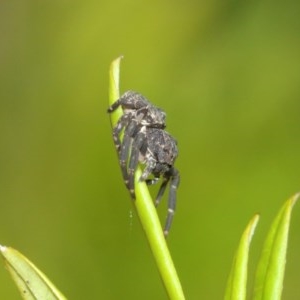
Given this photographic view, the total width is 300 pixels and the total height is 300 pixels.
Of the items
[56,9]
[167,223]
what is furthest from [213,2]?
[167,223]

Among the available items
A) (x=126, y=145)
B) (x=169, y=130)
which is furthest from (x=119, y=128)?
(x=169, y=130)

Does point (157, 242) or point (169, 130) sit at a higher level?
point (169, 130)

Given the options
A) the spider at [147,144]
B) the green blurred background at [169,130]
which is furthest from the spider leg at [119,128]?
the green blurred background at [169,130]

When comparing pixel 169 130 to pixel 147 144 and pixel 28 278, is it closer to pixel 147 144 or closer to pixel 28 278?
pixel 147 144

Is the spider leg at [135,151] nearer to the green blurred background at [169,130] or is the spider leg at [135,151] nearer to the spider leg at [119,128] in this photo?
the spider leg at [119,128]

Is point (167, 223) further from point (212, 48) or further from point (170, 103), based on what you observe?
point (212, 48)

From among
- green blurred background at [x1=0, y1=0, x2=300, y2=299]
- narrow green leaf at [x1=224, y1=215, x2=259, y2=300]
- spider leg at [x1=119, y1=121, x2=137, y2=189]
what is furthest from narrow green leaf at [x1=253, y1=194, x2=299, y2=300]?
green blurred background at [x1=0, y1=0, x2=300, y2=299]

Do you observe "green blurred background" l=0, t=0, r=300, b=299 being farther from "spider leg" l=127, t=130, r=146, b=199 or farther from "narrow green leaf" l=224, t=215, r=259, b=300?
"narrow green leaf" l=224, t=215, r=259, b=300
